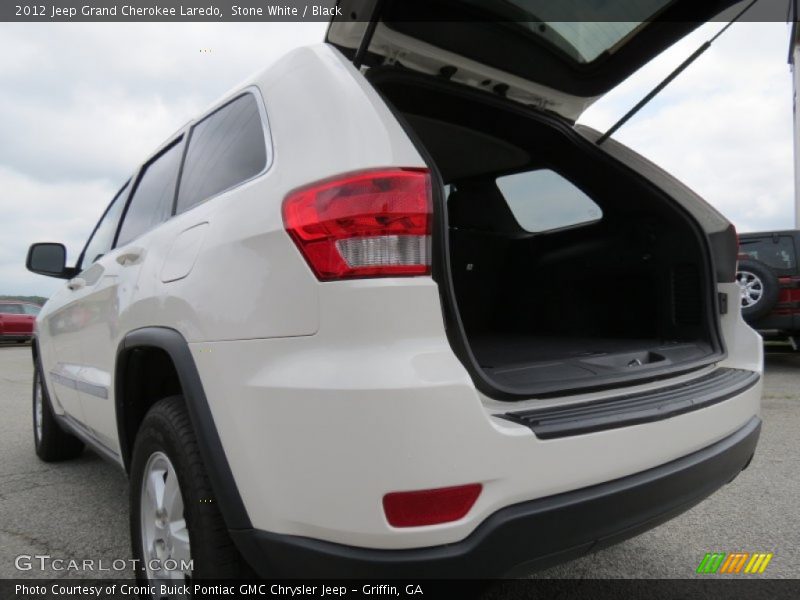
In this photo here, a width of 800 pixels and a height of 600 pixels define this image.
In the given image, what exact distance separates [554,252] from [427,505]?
2.13 metres

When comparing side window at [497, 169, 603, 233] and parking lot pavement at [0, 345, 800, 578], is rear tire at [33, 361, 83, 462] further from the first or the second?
side window at [497, 169, 603, 233]

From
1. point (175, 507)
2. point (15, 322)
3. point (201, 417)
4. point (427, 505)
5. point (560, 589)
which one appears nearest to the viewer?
point (427, 505)

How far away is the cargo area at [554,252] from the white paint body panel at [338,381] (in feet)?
0.61

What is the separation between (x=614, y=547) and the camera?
2.33 meters

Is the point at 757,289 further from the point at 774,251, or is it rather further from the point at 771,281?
the point at 774,251

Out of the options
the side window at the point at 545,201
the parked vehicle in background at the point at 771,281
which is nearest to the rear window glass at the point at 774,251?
the parked vehicle in background at the point at 771,281

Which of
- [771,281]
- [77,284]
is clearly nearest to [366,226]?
[77,284]

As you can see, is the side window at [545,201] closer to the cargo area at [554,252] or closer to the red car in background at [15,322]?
the cargo area at [554,252]

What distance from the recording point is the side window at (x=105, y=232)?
3.00m

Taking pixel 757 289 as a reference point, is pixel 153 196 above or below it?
above

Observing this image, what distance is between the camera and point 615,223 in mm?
2662

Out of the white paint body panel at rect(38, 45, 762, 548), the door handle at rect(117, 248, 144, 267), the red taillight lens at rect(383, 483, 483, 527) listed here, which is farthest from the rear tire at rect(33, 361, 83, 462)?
the red taillight lens at rect(383, 483, 483, 527)

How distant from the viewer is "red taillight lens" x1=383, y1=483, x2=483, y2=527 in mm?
1171

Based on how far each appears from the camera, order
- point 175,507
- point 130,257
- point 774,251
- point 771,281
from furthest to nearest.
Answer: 1. point 774,251
2. point 771,281
3. point 130,257
4. point 175,507
